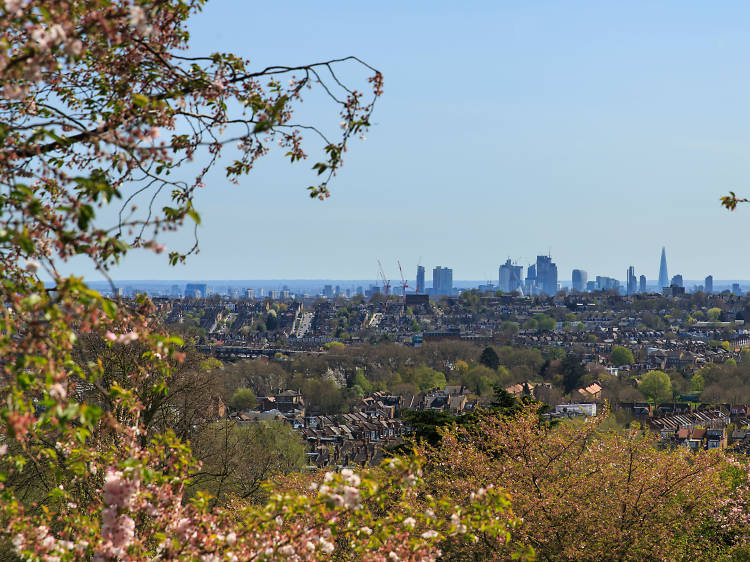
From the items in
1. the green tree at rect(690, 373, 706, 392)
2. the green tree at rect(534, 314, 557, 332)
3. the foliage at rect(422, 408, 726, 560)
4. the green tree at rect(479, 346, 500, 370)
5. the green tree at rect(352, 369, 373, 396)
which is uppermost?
the foliage at rect(422, 408, 726, 560)

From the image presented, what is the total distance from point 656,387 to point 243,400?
34.6 meters

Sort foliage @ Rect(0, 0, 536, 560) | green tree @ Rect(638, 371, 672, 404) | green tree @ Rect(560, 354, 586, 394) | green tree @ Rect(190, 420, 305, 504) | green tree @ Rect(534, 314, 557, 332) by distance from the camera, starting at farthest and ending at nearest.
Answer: green tree @ Rect(534, 314, 557, 332) → green tree @ Rect(560, 354, 586, 394) → green tree @ Rect(638, 371, 672, 404) → green tree @ Rect(190, 420, 305, 504) → foliage @ Rect(0, 0, 536, 560)

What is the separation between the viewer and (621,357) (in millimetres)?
98938

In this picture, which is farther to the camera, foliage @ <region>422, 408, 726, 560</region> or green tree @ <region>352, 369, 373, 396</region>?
green tree @ <region>352, 369, 373, 396</region>

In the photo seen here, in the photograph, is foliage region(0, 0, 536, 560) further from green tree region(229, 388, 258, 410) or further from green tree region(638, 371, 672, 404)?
green tree region(638, 371, 672, 404)

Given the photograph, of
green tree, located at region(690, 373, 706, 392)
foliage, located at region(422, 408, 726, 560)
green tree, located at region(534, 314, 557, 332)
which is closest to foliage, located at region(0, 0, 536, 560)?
foliage, located at region(422, 408, 726, 560)

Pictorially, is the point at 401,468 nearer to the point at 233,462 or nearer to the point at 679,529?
the point at 679,529

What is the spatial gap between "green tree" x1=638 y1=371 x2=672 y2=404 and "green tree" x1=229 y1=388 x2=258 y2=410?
32748 millimetres

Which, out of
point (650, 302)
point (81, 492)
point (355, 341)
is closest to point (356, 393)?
point (355, 341)

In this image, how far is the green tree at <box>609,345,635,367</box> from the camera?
9819 centimetres

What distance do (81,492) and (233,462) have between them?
233 inches

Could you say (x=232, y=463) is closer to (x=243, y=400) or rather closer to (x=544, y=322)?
(x=243, y=400)

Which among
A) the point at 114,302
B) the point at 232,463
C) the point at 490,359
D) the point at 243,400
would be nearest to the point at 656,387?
the point at 490,359

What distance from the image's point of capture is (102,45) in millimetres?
4418
